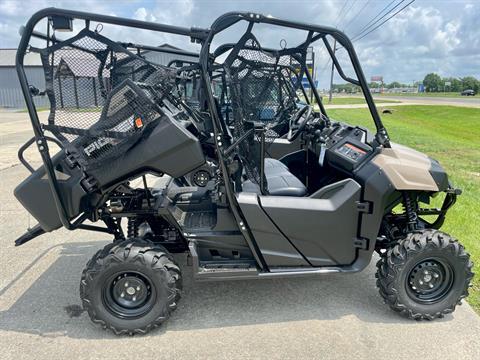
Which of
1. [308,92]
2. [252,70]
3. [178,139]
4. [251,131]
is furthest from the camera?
[308,92]

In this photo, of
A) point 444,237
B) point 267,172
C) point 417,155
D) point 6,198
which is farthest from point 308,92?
point 6,198

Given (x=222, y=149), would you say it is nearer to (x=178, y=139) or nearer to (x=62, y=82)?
(x=178, y=139)

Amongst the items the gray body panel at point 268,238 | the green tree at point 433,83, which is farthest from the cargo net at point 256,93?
the green tree at point 433,83

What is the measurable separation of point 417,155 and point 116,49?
2.45 m

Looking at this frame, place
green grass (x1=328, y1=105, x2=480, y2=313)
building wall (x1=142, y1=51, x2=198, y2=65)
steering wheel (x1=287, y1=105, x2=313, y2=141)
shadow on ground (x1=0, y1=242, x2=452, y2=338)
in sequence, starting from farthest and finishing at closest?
steering wheel (x1=287, y1=105, x2=313, y2=141), green grass (x1=328, y1=105, x2=480, y2=313), building wall (x1=142, y1=51, x2=198, y2=65), shadow on ground (x1=0, y1=242, x2=452, y2=338)

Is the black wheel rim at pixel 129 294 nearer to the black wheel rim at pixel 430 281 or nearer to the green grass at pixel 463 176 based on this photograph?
the black wheel rim at pixel 430 281

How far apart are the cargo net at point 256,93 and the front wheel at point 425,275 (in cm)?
124

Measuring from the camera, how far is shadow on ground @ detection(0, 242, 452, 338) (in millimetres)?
3041

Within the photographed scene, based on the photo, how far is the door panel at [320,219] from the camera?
301 centimetres

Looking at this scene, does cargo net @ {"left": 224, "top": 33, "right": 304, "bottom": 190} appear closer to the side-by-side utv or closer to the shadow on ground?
the side-by-side utv

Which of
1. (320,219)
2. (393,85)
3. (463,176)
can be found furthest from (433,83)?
(320,219)

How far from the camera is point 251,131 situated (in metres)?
3.00

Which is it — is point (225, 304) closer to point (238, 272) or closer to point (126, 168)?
point (238, 272)

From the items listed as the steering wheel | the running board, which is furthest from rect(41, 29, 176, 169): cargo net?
the steering wheel
